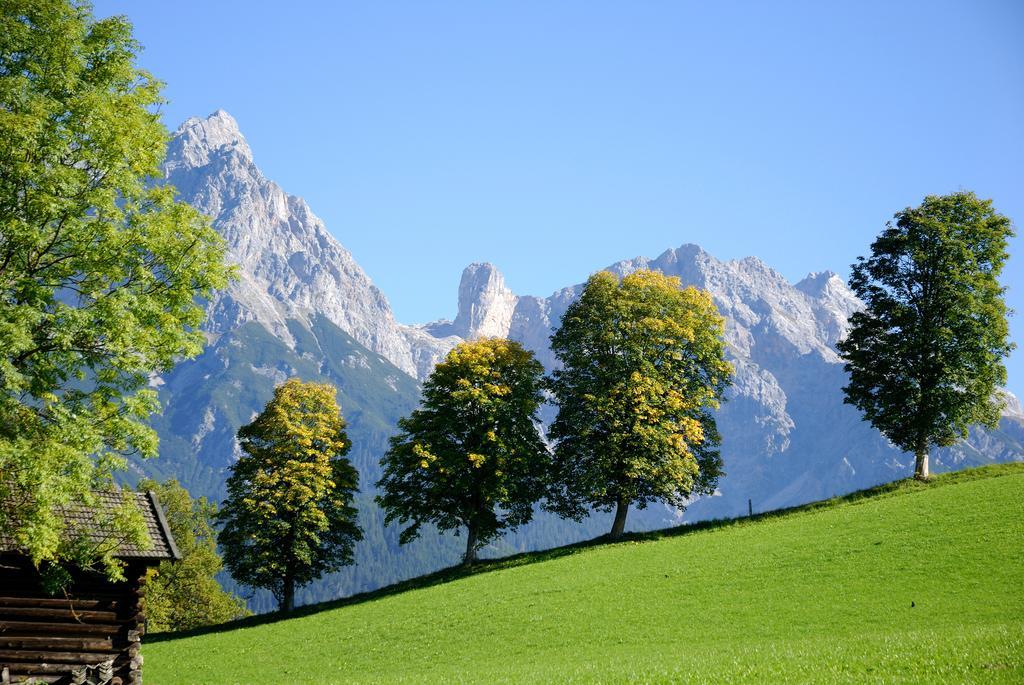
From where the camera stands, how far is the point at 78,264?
21.1 metres

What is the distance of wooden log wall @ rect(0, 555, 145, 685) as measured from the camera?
27203 mm

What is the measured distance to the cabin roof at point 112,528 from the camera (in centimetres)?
2183

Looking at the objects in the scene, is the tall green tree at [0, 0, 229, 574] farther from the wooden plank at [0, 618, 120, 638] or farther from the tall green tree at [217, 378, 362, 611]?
the tall green tree at [217, 378, 362, 611]

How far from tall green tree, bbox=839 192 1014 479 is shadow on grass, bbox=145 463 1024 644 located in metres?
2.39

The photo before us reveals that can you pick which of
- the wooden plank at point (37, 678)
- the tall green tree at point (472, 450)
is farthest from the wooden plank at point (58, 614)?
the tall green tree at point (472, 450)

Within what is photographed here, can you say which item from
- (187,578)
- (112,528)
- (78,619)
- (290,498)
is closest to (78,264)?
(112,528)

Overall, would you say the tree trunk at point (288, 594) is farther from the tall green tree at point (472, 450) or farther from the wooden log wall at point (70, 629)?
the wooden log wall at point (70, 629)

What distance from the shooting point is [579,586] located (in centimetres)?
4247

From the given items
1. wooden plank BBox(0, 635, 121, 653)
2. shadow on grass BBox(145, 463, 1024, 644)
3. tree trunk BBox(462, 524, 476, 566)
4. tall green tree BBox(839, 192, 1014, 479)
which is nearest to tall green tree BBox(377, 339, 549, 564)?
tree trunk BBox(462, 524, 476, 566)

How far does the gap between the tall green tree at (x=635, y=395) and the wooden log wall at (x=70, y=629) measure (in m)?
30.3

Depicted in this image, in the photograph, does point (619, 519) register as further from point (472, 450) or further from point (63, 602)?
point (63, 602)

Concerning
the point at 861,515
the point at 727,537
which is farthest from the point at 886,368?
the point at 727,537

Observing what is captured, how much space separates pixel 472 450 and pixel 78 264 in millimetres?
37630

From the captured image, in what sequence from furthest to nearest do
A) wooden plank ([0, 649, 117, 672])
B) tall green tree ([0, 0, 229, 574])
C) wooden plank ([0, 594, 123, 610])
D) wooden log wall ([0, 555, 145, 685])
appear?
wooden plank ([0, 594, 123, 610]) < wooden log wall ([0, 555, 145, 685]) < wooden plank ([0, 649, 117, 672]) < tall green tree ([0, 0, 229, 574])
